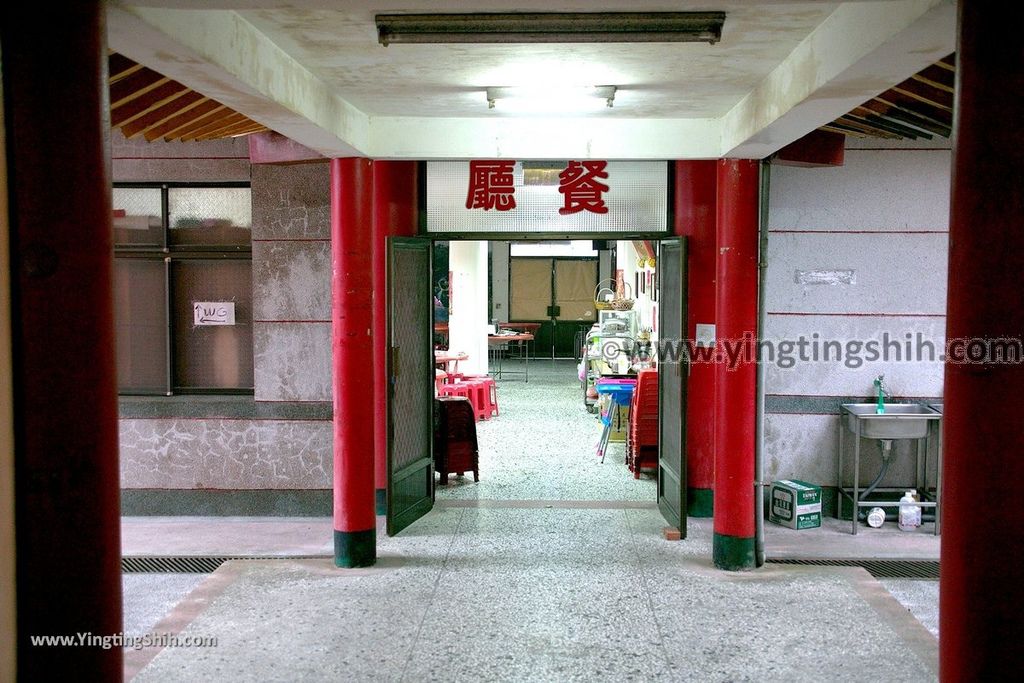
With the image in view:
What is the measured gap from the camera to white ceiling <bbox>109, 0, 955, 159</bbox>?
332cm

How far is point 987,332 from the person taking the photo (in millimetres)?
2709

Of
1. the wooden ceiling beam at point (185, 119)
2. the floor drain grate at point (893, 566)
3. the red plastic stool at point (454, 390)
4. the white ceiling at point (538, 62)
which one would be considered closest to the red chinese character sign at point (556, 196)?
the white ceiling at point (538, 62)

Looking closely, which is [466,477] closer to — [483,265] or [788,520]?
[788,520]

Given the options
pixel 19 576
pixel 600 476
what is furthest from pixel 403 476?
pixel 19 576

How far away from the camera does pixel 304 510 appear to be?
23.0 feet

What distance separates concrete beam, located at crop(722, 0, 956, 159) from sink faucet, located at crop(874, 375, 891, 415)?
2360mm

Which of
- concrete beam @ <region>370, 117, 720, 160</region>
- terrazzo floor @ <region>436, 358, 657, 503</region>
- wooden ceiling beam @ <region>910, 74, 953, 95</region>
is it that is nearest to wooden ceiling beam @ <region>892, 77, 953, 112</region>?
wooden ceiling beam @ <region>910, 74, 953, 95</region>

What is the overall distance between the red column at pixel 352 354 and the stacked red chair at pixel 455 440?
6.90 feet

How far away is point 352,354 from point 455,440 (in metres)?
2.40

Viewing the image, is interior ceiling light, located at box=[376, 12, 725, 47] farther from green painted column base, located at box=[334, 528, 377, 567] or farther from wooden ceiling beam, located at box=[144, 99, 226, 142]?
green painted column base, located at box=[334, 528, 377, 567]

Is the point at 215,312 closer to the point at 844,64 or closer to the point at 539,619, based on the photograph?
the point at 539,619

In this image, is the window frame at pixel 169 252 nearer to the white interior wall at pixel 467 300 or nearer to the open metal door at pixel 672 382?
the open metal door at pixel 672 382

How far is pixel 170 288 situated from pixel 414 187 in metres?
2.09

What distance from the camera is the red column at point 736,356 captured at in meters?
5.73
